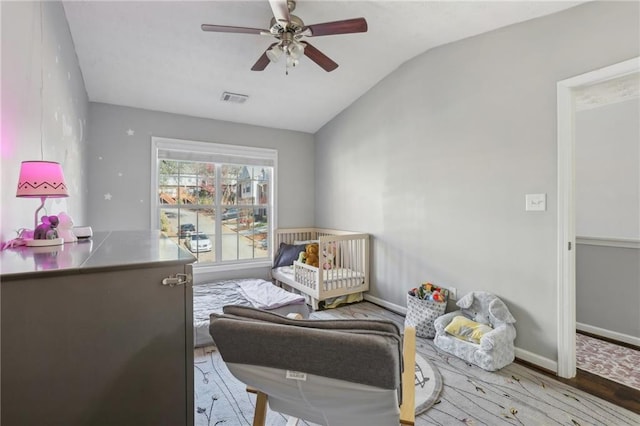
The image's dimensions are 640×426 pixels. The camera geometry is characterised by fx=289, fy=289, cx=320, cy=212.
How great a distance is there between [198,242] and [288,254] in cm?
125

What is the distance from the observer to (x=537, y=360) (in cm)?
215

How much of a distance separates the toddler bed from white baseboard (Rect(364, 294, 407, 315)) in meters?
1.00

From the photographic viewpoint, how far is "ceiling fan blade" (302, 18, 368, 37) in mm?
1823

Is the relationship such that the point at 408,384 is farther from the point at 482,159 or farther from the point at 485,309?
the point at 482,159

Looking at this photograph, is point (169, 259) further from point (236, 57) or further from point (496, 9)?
point (496, 9)

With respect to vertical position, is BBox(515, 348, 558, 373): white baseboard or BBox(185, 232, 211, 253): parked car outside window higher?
BBox(185, 232, 211, 253): parked car outside window

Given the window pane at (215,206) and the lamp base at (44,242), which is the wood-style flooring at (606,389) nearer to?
the lamp base at (44,242)

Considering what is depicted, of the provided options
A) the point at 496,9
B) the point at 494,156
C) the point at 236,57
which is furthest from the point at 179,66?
the point at 494,156

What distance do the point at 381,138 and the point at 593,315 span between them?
8.88 feet

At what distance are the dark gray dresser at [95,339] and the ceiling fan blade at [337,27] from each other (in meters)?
1.68

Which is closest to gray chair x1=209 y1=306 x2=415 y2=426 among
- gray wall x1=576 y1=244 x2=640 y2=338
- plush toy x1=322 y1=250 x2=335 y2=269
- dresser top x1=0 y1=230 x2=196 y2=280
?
dresser top x1=0 y1=230 x2=196 y2=280

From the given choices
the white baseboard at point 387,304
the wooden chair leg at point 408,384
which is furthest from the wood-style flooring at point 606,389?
the wooden chair leg at point 408,384

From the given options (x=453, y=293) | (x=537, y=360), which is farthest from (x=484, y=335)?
(x=453, y=293)

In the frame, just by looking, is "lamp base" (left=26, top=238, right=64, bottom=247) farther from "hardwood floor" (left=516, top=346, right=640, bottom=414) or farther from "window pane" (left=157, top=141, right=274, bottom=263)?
"hardwood floor" (left=516, top=346, right=640, bottom=414)
